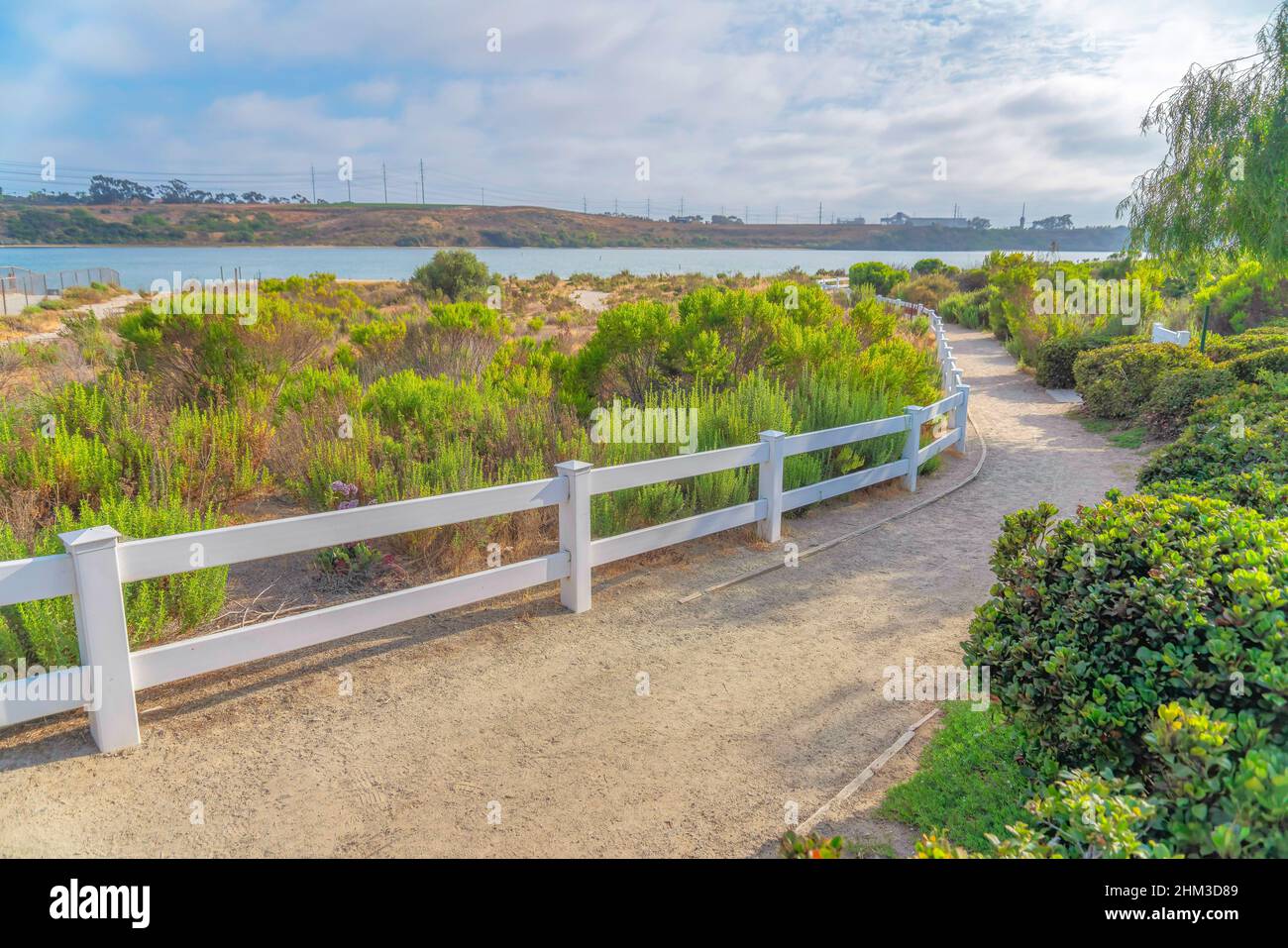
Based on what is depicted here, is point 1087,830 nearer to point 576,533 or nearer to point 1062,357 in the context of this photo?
point 576,533

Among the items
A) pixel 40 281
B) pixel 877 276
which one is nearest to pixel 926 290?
pixel 877 276

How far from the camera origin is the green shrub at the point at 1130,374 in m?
14.6

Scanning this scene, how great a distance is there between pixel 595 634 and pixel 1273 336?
49.4ft

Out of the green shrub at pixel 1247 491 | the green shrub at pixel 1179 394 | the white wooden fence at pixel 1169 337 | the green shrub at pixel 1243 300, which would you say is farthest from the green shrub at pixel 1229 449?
the green shrub at pixel 1243 300

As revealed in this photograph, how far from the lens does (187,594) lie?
512cm

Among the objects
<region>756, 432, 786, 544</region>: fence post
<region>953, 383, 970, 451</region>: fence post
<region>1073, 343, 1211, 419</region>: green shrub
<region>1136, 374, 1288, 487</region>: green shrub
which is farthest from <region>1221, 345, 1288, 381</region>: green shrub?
<region>756, 432, 786, 544</region>: fence post

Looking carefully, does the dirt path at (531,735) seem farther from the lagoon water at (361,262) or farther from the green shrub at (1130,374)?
the lagoon water at (361,262)

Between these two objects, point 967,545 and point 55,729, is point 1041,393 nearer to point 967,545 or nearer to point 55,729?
point 967,545

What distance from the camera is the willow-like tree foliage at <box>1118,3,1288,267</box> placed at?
1249 cm

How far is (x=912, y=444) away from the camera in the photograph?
10266mm

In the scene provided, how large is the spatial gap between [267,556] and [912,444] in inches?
313

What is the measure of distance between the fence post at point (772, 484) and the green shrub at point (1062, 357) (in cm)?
1455

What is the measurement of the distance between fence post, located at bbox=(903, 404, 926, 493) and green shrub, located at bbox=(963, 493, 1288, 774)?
612 centimetres
